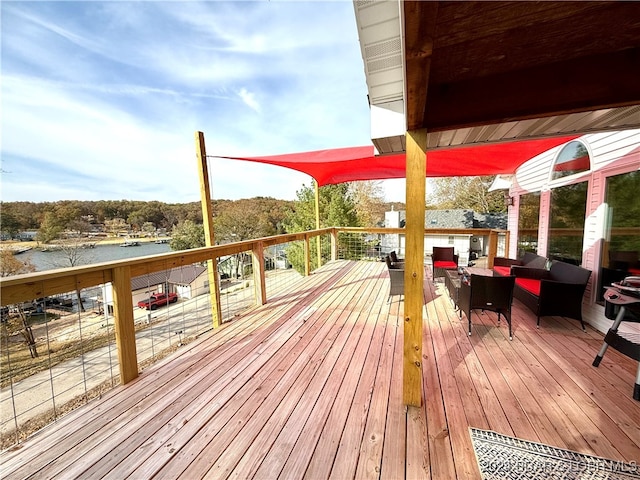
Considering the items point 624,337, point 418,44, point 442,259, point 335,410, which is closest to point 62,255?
point 335,410

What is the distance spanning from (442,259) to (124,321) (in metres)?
5.37

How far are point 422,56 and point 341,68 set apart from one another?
7.33 m

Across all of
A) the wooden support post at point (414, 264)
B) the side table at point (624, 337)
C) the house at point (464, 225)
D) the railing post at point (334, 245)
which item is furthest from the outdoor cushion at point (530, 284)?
the house at point (464, 225)

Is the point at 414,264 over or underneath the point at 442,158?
underneath

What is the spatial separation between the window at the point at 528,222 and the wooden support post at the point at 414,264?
4.46m

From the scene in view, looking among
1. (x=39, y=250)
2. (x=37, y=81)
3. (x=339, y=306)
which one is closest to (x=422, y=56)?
(x=339, y=306)

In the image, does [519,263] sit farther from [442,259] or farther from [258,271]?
[258,271]

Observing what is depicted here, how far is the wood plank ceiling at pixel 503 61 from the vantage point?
3.22 feet

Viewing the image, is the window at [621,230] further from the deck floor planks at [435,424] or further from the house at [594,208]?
the deck floor planks at [435,424]

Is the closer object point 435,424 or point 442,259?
point 435,424

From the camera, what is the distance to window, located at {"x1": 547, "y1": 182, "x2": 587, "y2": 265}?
3.46m

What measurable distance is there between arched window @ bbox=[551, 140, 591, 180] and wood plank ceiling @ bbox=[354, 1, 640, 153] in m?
2.02

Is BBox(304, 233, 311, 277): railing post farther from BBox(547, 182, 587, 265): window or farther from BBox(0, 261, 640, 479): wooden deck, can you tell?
BBox(547, 182, 587, 265): window

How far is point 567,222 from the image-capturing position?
3.78 meters
